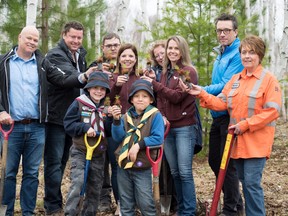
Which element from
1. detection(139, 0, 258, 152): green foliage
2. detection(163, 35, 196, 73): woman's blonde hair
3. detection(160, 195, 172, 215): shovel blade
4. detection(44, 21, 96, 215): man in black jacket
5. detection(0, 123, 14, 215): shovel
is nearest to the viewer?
detection(0, 123, 14, 215): shovel

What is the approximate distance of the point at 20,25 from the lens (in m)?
12.4

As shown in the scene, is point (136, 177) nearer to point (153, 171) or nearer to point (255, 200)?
point (153, 171)

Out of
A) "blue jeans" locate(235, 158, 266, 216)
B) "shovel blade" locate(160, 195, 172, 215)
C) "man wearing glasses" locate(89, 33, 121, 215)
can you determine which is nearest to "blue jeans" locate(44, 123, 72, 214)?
"man wearing glasses" locate(89, 33, 121, 215)

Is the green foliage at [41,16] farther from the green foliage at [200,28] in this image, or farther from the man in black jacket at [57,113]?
the man in black jacket at [57,113]

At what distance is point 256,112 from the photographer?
4.32 metres

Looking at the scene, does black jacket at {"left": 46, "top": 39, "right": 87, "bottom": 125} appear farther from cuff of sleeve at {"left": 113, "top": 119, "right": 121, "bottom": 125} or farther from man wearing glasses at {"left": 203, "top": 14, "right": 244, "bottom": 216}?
man wearing glasses at {"left": 203, "top": 14, "right": 244, "bottom": 216}

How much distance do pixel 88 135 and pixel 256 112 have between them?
1.91 metres

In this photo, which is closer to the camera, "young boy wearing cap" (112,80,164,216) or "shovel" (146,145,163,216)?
"shovel" (146,145,163,216)

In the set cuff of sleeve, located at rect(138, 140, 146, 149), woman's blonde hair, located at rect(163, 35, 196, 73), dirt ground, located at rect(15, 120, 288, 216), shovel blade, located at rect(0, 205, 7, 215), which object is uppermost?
woman's blonde hair, located at rect(163, 35, 196, 73)

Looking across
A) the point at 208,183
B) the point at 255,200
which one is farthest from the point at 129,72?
the point at 208,183

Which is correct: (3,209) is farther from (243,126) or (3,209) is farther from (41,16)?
(41,16)

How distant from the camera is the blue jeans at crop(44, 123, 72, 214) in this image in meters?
5.55

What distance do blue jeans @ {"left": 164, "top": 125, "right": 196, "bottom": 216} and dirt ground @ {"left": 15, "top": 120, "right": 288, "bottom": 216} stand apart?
69 cm

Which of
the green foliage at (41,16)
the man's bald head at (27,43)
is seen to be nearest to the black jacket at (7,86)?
the man's bald head at (27,43)
